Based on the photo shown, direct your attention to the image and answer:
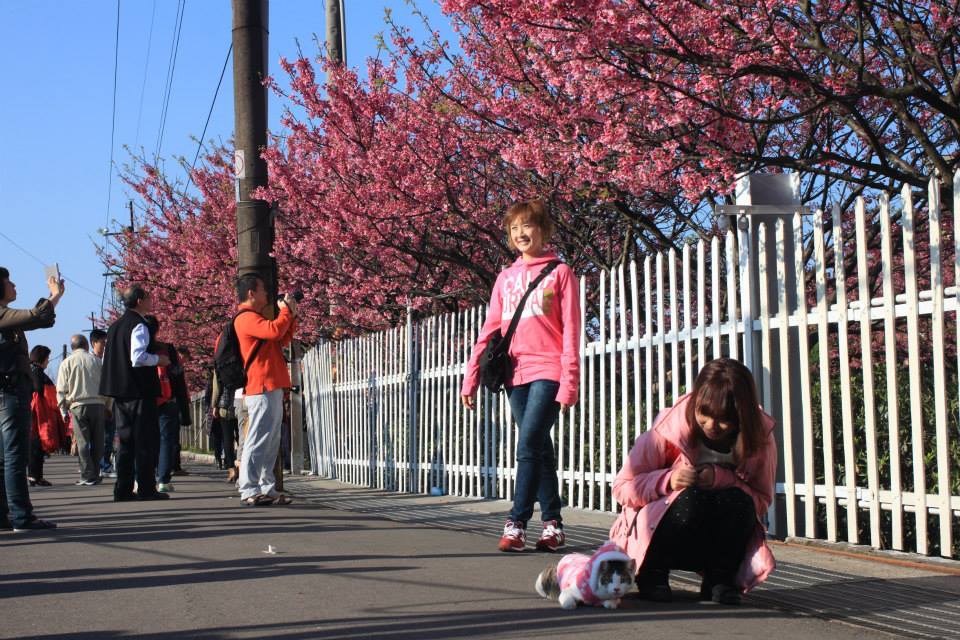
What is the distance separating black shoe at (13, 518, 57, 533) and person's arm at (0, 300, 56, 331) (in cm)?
135

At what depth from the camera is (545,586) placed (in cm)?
495

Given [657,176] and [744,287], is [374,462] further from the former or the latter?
[744,287]

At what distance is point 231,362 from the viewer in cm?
1041

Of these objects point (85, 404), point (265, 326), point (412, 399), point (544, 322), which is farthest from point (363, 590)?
point (85, 404)

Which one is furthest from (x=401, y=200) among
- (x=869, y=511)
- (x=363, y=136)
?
(x=869, y=511)

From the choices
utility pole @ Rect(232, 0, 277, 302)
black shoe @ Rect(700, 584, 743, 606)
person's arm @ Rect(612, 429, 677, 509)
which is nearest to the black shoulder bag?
person's arm @ Rect(612, 429, 677, 509)

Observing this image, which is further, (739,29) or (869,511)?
(739,29)

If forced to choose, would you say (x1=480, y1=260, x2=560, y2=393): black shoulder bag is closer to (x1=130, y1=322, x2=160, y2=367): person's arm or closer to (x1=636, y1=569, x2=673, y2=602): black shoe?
(x1=636, y1=569, x2=673, y2=602): black shoe

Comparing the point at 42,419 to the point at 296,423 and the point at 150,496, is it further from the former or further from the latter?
the point at 150,496

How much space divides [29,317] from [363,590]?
3.89 m

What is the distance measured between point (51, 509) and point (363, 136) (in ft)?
16.0

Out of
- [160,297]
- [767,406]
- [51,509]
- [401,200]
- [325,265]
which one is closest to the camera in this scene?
[767,406]

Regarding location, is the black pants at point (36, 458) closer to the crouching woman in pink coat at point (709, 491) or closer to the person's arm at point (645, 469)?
the person's arm at point (645, 469)

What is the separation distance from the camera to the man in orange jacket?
32.7 ft
